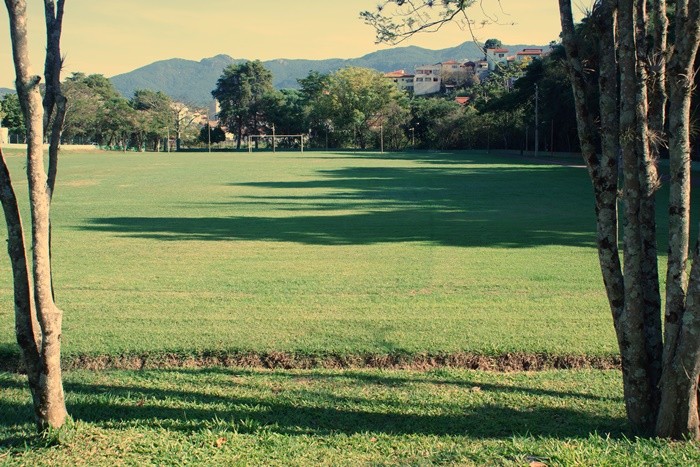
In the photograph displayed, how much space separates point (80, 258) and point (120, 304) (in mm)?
4177

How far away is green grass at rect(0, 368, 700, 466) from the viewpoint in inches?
171

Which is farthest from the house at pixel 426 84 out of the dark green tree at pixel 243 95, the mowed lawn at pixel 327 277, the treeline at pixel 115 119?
the mowed lawn at pixel 327 277

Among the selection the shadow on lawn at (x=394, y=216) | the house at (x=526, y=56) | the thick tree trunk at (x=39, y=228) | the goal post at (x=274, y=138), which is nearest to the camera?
the thick tree trunk at (x=39, y=228)

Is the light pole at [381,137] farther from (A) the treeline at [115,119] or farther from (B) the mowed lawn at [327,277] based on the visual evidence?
(B) the mowed lawn at [327,277]

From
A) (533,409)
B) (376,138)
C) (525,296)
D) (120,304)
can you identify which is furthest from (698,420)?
(376,138)

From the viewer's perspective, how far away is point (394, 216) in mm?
20016

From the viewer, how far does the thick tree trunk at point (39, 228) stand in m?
4.23

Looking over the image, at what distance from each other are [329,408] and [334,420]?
26 centimetres

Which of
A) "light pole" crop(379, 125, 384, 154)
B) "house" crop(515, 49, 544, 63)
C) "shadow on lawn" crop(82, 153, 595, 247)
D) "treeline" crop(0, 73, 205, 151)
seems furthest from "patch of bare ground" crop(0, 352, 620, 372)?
"house" crop(515, 49, 544, 63)

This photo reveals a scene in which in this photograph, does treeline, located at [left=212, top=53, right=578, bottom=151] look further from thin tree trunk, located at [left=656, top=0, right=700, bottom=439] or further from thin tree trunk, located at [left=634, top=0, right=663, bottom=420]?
thin tree trunk, located at [left=656, top=0, right=700, bottom=439]

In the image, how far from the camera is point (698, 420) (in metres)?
4.68

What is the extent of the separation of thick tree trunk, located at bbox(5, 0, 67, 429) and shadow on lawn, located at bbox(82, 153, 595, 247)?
1057 cm

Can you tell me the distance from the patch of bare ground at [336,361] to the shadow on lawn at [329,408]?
2.40ft

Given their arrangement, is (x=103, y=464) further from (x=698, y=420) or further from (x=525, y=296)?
(x=525, y=296)
